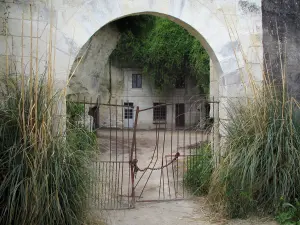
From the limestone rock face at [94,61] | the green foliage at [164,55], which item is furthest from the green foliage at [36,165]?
the green foliage at [164,55]

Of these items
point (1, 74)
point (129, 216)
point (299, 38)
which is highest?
point (299, 38)

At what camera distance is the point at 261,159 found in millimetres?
3168

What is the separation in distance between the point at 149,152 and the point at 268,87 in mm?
5702

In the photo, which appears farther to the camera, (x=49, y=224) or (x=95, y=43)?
(x=95, y=43)

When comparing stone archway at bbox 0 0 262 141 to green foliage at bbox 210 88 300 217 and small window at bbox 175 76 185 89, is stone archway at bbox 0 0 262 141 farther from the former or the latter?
small window at bbox 175 76 185 89

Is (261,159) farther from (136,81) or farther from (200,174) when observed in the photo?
(136,81)

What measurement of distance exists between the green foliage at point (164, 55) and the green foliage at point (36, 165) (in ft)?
34.4

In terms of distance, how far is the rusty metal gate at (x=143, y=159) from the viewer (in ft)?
12.5

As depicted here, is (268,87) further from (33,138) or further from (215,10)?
(33,138)

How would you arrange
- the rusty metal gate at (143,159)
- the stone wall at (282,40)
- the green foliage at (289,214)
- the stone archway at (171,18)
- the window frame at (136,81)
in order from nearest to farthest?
1. the green foliage at (289,214)
2. the stone archway at (171,18)
3. the rusty metal gate at (143,159)
4. the stone wall at (282,40)
5. the window frame at (136,81)

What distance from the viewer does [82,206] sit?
269 centimetres

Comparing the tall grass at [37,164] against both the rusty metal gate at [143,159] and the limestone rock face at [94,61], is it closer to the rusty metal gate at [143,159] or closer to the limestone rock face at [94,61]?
the rusty metal gate at [143,159]

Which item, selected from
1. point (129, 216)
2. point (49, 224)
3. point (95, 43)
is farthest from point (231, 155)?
point (95, 43)

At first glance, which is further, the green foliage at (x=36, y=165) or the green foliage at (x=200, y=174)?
the green foliage at (x=200, y=174)
